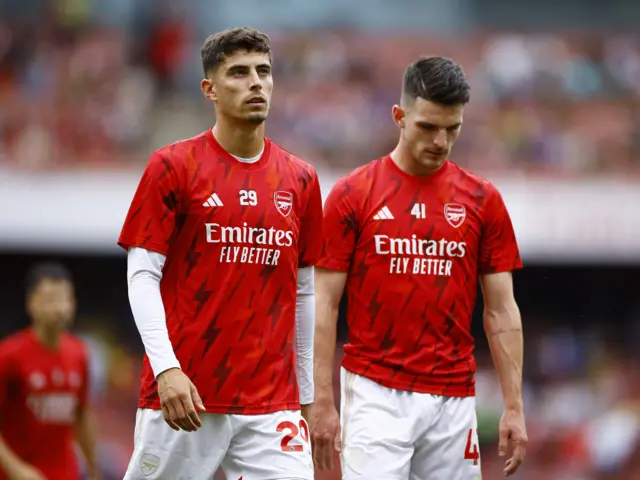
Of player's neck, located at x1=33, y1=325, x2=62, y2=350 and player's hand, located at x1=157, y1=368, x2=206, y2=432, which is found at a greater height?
player's neck, located at x1=33, y1=325, x2=62, y2=350

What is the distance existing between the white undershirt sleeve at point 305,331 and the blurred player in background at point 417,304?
32cm

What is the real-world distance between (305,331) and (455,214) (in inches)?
37.6

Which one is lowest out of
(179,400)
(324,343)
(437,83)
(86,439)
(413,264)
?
(86,439)

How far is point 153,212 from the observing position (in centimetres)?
474

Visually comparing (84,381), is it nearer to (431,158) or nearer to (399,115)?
(399,115)

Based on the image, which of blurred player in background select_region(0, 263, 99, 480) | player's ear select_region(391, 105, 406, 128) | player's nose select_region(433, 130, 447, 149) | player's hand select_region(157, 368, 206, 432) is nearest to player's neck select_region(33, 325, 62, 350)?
blurred player in background select_region(0, 263, 99, 480)

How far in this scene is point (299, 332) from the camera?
528 centimetres

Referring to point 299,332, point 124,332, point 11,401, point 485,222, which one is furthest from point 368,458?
point 124,332

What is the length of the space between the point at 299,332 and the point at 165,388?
3.13 feet

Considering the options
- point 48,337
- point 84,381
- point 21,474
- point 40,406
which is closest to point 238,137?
point 21,474

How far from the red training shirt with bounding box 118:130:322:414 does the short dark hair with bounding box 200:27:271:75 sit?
360mm

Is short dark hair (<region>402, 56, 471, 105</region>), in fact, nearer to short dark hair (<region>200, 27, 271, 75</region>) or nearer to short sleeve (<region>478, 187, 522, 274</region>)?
short sleeve (<region>478, 187, 522, 274</region>)

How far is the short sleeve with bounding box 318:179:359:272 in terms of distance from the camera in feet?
18.6

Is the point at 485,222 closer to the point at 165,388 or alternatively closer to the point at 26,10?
the point at 165,388
